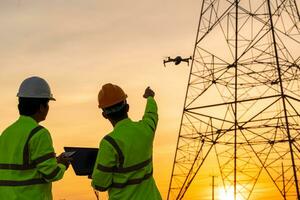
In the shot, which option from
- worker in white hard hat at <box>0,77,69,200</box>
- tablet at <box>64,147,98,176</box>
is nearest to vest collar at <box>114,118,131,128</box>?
tablet at <box>64,147,98,176</box>

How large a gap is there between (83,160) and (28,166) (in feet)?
1.74

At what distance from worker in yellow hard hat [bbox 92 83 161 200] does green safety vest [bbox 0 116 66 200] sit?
1.68ft

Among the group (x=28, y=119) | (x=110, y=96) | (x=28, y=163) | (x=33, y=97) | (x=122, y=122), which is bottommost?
(x=28, y=163)

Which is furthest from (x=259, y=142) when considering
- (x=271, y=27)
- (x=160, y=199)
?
(x=160, y=199)

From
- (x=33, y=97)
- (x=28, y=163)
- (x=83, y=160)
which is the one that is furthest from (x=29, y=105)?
(x=83, y=160)

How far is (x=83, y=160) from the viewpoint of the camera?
5797 mm

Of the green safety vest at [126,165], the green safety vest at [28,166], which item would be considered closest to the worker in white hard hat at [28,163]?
the green safety vest at [28,166]

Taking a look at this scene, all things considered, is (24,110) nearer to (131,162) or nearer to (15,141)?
(15,141)

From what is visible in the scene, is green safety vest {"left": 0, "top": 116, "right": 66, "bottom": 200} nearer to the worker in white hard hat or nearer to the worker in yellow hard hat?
the worker in white hard hat

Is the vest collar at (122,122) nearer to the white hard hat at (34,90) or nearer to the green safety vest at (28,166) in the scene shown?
the green safety vest at (28,166)

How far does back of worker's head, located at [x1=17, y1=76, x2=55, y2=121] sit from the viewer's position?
5957 mm

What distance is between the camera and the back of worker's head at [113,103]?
18.7 ft

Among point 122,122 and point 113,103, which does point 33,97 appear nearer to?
point 113,103

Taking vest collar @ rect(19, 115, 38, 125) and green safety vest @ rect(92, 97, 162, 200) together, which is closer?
green safety vest @ rect(92, 97, 162, 200)
